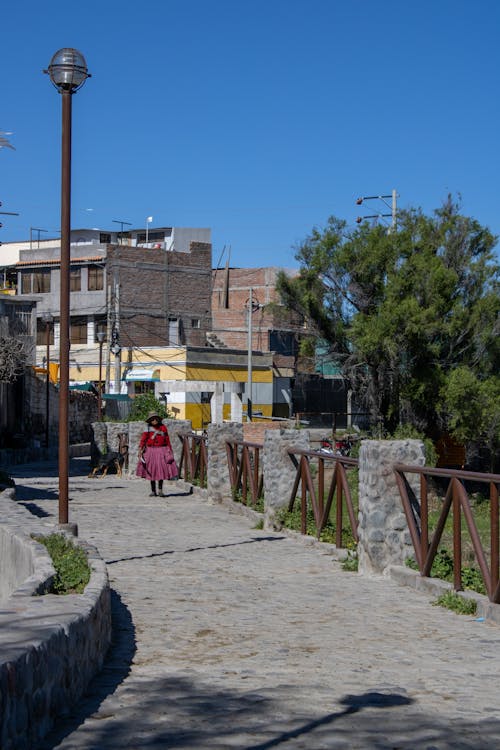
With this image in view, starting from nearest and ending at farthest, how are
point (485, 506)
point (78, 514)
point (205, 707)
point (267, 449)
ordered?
point (205, 707) < point (267, 449) < point (78, 514) < point (485, 506)

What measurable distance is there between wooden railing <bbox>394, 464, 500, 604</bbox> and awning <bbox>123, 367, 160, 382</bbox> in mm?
44082

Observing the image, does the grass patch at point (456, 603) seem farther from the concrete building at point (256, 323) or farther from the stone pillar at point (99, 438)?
the concrete building at point (256, 323)

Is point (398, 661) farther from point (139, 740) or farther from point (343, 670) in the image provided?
point (139, 740)

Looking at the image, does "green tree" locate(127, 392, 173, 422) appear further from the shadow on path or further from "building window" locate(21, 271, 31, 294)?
"building window" locate(21, 271, 31, 294)

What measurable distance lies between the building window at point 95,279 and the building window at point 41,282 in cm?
309

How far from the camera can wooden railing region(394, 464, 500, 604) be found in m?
7.81

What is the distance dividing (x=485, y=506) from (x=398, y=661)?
21.2 metres

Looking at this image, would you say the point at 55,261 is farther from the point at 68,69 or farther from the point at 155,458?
the point at 68,69

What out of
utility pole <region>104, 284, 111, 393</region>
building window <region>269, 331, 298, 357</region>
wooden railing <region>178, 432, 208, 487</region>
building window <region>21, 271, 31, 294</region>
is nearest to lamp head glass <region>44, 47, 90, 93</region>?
wooden railing <region>178, 432, 208, 487</region>

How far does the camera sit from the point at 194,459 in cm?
2161

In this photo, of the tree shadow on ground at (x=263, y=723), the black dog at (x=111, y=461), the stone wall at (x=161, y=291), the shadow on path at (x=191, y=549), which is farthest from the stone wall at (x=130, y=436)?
the stone wall at (x=161, y=291)

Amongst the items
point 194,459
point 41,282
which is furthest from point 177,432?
point 41,282

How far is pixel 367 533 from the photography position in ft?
33.2

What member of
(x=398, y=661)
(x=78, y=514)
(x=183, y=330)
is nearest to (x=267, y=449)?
(x=78, y=514)
